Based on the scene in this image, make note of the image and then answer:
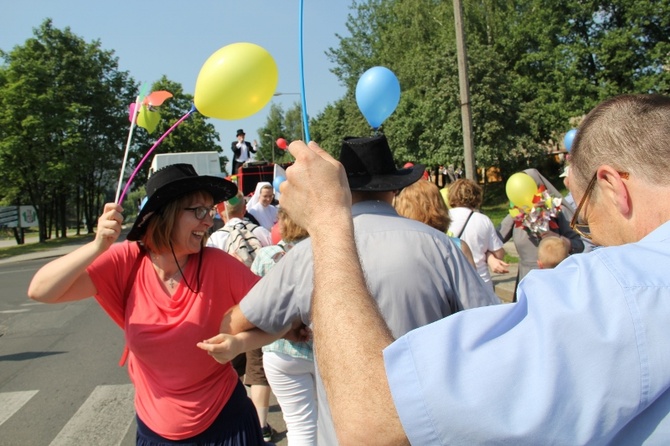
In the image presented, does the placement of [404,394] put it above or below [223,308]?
above

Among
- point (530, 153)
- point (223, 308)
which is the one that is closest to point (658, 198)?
point (223, 308)

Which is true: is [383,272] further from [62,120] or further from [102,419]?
[62,120]

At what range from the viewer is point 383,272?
2072 millimetres

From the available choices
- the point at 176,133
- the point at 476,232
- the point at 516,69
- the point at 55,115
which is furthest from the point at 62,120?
the point at 476,232

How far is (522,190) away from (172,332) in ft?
12.6

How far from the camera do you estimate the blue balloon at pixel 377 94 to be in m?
3.79

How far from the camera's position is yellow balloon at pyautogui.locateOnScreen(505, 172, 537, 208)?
517cm

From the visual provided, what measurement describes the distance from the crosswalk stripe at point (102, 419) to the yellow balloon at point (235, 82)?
119 inches

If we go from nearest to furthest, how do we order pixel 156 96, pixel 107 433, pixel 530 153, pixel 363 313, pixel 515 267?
pixel 363 313 < pixel 156 96 < pixel 107 433 < pixel 515 267 < pixel 530 153

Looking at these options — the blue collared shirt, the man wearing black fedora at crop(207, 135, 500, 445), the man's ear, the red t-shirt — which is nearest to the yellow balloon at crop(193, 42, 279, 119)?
the man wearing black fedora at crop(207, 135, 500, 445)

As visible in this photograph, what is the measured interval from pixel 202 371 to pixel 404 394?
1.79 meters

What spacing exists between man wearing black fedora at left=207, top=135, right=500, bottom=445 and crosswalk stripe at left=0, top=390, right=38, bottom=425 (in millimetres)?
Result: 3826

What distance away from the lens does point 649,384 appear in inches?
33.0

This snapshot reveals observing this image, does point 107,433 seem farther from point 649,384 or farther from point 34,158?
point 34,158
